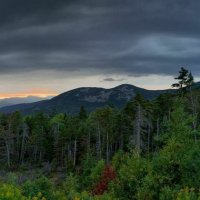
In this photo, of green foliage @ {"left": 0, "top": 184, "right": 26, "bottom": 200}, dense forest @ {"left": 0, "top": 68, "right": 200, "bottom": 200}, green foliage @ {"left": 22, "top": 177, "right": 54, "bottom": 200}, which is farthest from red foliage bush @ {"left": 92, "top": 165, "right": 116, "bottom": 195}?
green foliage @ {"left": 0, "top": 184, "right": 26, "bottom": 200}

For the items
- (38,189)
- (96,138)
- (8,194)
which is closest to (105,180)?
A: (38,189)

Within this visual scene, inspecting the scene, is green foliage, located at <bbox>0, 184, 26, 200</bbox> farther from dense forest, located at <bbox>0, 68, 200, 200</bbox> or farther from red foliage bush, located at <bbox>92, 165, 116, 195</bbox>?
red foliage bush, located at <bbox>92, 165, 116, 195</bbox>

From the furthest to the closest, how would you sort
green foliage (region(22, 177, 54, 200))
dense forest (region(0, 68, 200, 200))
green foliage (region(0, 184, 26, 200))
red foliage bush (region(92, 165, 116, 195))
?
dense forest (region(0, 68, 200, 200))
red foliage bush (region(92, 165, 116, 195))
green foliage (region(22, 177, 54, 200))
green foliage (region(0, 184, 26, 200))

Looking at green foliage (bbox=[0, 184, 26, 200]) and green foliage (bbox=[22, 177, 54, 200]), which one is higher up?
green foliage (bbox=[0, 184, 26, 200])

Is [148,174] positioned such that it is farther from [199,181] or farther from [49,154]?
[49,154]

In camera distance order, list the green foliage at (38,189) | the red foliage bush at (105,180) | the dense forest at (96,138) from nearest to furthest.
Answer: the green foliage at (38,189) → the red foliage bush at (105,180) → the dense forest at (96,138)

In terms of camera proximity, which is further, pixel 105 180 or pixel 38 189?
pixel 105 180

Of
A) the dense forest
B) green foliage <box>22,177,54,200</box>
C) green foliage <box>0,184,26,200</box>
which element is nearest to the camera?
green foliage <box>0,184,26,200</box>

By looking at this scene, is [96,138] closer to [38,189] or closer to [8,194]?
[38,189]

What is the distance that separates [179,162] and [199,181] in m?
1.46

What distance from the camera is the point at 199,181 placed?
75.3ft

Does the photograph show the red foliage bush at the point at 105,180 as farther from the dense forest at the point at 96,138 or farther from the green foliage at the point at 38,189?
the green foliage at the point at 38,189

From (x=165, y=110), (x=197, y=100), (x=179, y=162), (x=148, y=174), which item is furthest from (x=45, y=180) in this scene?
(x=165, y=110)

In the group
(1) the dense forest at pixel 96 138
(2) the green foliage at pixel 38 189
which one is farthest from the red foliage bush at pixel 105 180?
(2) the green foliage at pixel 38 189
